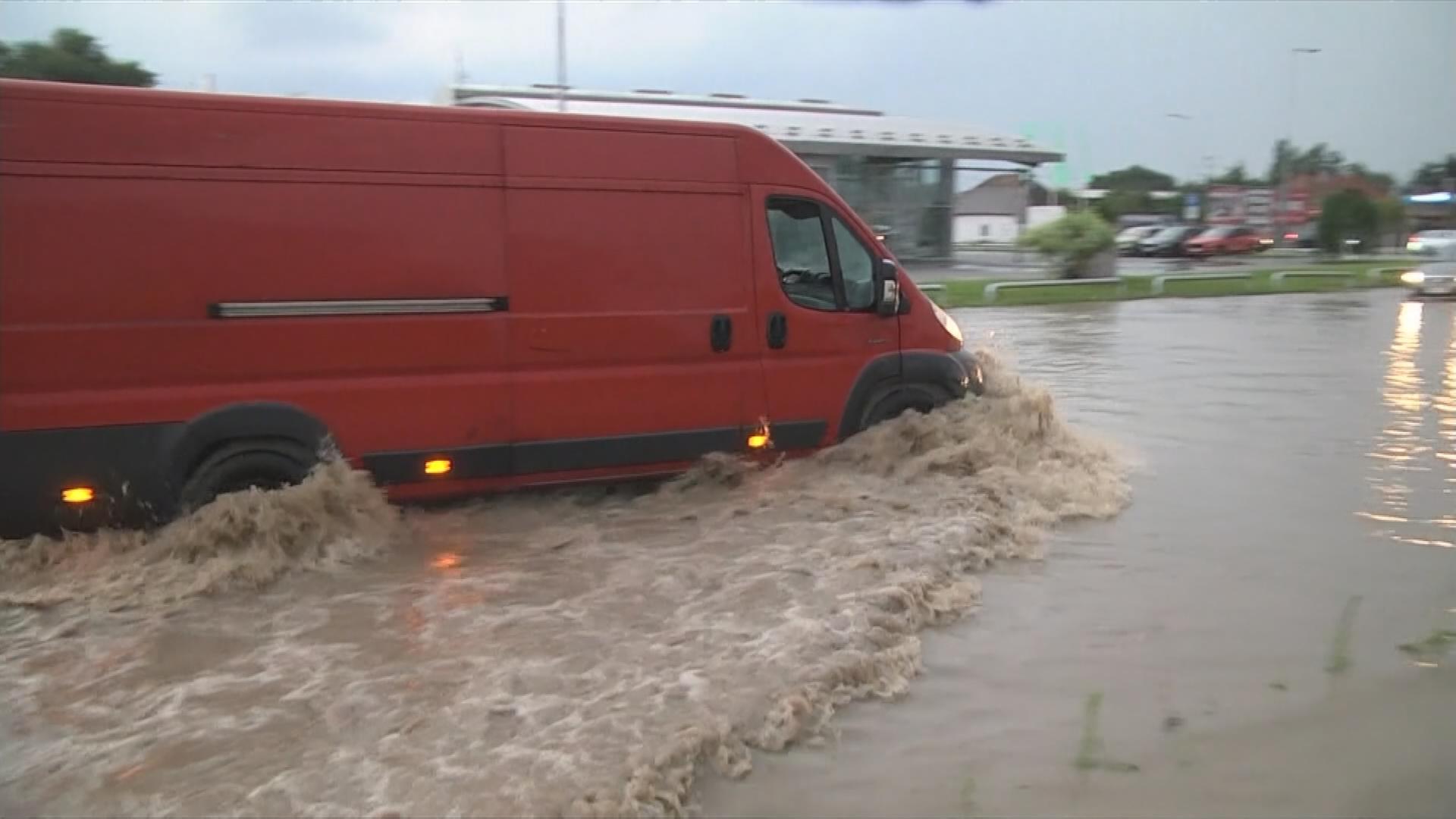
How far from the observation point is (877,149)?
33125 mm

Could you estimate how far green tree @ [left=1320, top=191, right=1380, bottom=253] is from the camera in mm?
42094

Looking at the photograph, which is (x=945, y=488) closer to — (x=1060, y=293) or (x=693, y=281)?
(x=693, y=281)

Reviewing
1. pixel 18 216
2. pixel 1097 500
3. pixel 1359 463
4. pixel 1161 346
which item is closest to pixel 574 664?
pixel 18 216

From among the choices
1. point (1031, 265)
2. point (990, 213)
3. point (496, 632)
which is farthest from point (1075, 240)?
point (990, 213)

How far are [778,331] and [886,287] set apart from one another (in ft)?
2.69

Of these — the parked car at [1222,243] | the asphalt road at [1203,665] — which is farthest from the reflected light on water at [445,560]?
the parked car at [1222,243]

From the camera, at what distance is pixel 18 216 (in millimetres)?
5262

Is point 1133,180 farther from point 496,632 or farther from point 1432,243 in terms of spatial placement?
point 496,632

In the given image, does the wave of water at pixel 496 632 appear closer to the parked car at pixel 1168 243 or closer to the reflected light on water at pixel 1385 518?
the reflected light on water at pixel 1385 518

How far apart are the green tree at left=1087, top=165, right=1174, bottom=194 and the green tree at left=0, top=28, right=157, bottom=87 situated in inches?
3881

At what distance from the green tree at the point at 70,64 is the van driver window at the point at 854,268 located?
4101 millimetres

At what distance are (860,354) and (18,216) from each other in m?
4.48

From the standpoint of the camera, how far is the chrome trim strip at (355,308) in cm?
569

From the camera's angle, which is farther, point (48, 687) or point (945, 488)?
point (945, 488)
